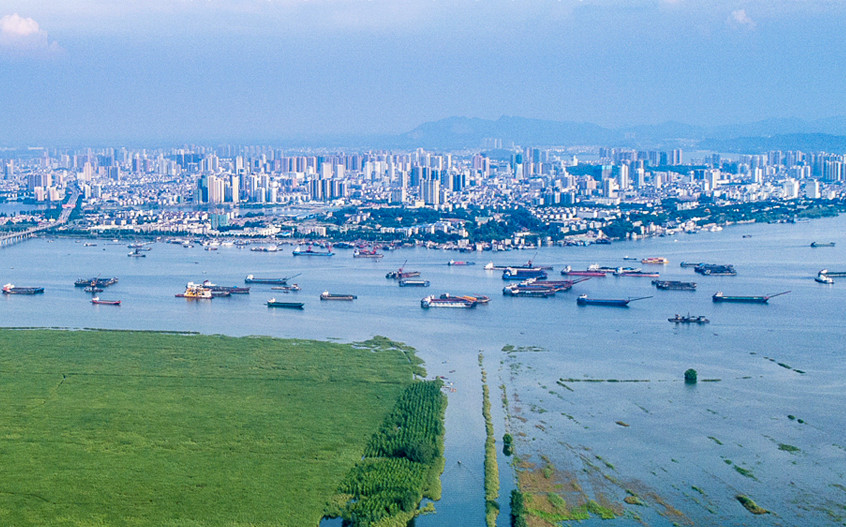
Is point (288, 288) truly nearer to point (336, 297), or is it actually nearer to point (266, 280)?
point (266, 280)

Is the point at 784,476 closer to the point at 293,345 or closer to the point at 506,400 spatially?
the point at 506,400

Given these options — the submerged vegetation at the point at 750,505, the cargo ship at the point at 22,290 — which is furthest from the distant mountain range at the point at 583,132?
the submerged vegetation at the point at 750,505

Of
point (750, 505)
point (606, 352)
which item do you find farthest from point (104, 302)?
point (750, 505)

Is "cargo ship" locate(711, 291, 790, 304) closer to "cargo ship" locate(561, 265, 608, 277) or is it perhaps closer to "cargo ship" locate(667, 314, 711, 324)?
"cargo ship" locate(667, 314, 711, 324)

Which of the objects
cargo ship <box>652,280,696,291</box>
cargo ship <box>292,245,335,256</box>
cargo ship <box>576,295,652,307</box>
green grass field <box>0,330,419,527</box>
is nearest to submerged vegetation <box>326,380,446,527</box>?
green grass field <box>0,330,419,527</box>

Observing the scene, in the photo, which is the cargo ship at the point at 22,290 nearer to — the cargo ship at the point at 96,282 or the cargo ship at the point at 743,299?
the cargo ship at the point at 96,282
